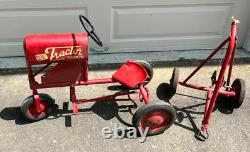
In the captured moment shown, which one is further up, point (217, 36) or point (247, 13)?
point (247, 13)

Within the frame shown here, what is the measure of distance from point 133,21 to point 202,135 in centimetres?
193

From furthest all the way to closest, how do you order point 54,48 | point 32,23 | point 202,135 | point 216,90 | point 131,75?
point 32,23, point 131,75, point 202,135, point 216,90, point 54,48

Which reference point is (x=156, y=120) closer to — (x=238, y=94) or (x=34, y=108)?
(x=238, y=94)

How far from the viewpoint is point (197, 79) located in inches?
175

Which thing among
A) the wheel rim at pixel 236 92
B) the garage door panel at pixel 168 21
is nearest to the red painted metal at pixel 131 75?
the garage door panel at pixel 168 21

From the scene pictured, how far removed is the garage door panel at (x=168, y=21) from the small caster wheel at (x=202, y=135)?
1.80m

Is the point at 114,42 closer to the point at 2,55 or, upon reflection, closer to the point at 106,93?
the point at 106,93

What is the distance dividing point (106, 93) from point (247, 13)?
7.97ft

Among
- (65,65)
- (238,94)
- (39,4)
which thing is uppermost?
(39,4)

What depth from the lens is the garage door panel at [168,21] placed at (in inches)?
179

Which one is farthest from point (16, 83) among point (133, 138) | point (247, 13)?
point (247, 13)

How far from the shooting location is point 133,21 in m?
4.58

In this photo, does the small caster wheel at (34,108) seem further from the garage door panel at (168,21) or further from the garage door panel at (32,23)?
the garage door panel at (168,21)

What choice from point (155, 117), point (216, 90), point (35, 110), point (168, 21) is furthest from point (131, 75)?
point (168, 21)
